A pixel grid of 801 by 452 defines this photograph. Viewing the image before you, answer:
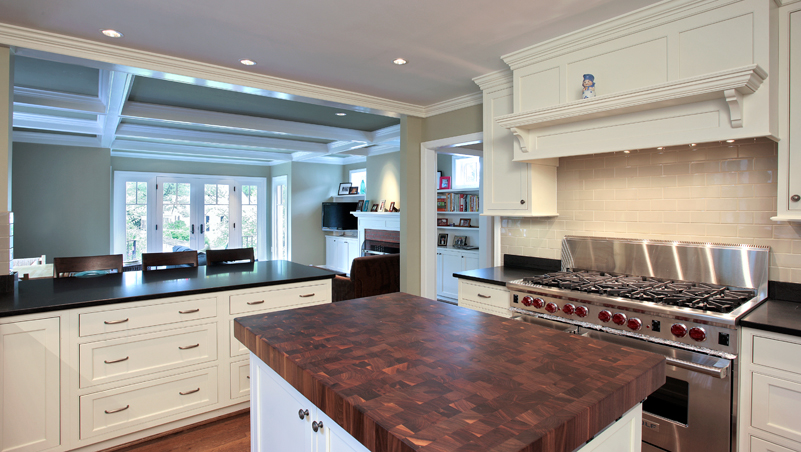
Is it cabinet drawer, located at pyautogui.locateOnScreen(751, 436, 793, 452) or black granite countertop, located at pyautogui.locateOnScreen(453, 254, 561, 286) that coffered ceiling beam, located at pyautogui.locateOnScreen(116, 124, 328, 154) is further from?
cabinet drawer, located at pyautogui.locateOnScreen(751, 436, 793, 452)

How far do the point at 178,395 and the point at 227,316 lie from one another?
0.52m

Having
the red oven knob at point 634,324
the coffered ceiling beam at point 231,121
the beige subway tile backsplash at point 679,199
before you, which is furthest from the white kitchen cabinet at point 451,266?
the red oven knob at point 634,324

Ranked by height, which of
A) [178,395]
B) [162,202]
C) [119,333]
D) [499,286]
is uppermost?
[162,202]

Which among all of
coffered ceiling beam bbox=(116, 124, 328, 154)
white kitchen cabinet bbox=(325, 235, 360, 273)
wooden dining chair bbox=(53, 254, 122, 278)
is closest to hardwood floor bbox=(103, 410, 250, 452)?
wooden dining chair bbox=(53, 254, 122, 278)

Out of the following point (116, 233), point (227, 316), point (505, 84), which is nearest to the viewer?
point (227, 316)

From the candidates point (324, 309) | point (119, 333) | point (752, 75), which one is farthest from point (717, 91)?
point (119, 333)

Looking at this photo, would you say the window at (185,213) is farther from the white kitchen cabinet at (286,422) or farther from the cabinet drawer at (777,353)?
the cabinet drawer at (777,353)

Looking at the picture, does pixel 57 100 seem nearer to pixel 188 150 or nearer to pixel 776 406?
pixel 188 150

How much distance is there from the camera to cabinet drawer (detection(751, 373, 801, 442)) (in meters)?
1.67

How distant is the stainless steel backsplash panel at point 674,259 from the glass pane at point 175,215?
801cm

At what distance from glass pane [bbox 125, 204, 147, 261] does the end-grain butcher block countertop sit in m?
8.03

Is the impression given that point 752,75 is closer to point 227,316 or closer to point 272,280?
point 272,280

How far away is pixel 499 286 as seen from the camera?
2.78 metres

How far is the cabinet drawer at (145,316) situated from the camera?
222cm
